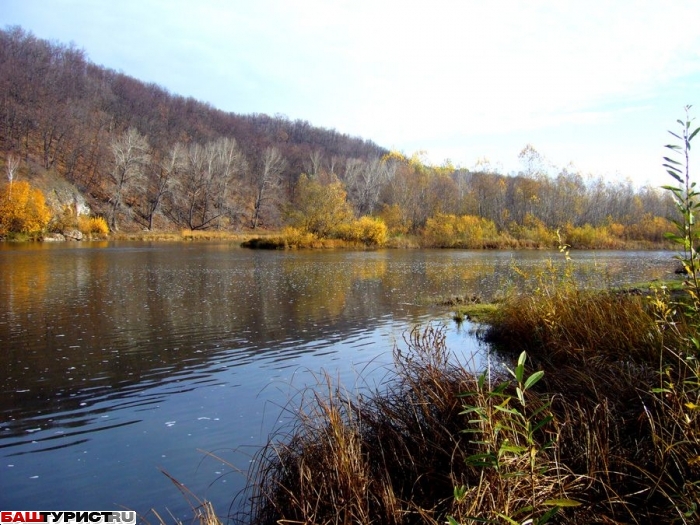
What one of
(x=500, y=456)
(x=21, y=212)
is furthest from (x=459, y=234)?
(x=500, y=456)

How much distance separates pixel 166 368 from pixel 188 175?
9079cm

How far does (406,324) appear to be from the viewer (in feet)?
47.7

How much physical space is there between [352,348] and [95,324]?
719 centimetres

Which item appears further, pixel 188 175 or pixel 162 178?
pixel 188 175

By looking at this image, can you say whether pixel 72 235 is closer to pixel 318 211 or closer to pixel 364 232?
pixel 318 211

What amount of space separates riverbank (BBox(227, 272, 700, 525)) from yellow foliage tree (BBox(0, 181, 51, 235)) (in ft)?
207

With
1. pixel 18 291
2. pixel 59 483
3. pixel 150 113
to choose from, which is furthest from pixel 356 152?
pixel 59 483

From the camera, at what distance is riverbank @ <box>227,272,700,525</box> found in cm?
329

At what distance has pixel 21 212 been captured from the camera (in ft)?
190

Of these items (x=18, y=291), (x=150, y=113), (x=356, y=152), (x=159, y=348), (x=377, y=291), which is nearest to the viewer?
(x=159, y=348)

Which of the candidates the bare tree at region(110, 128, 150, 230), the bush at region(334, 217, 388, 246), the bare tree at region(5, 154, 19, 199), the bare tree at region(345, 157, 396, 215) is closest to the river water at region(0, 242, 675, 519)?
the bush at region(334, 217, 388, 246)

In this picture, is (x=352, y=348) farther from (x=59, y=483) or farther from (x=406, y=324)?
(x=59, y=483)

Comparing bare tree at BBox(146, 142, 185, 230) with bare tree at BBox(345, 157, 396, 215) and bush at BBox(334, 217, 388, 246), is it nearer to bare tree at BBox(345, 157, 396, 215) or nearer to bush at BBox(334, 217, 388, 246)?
bare tree at BBox(345, 157, 396, 215)

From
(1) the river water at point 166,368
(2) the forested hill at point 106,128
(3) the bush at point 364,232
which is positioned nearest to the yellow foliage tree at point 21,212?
(2) the forested hill at point 106,128
